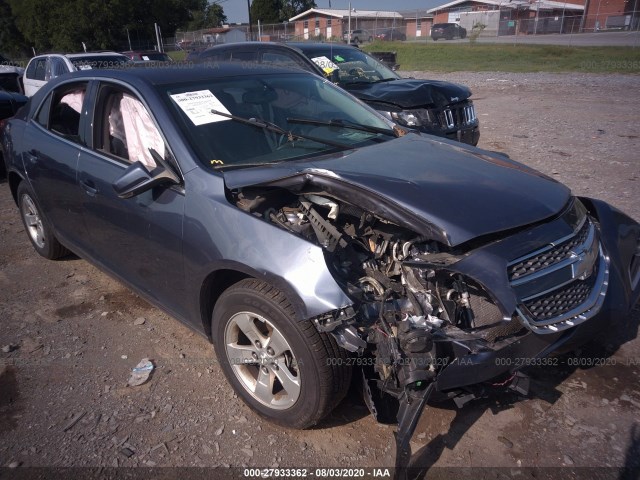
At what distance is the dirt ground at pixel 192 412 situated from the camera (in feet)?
8.08

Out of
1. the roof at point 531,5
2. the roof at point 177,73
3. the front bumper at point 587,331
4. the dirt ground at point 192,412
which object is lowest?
the dirt ground at point 192,412

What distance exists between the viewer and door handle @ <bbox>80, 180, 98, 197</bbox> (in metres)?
3.35

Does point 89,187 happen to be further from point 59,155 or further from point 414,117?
point 414,117

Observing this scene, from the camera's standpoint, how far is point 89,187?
11.1ft

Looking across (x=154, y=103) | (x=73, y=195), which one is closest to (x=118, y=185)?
(x=154, y=103)

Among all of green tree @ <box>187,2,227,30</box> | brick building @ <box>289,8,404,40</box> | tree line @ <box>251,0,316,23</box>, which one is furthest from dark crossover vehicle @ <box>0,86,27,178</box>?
green tree @ <box>187,2,227,30</box>

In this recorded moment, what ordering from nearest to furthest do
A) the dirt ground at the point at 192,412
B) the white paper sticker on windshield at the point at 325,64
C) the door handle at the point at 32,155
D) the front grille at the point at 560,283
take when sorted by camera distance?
the front grille at the point at 560,283, the dirt ground at the point at 192,412, the door handle at the point at 32,155, the white paper sticker on windshield at the point at 325,64

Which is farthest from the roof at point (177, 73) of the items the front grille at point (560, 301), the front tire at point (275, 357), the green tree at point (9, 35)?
the green tree at point (9, 35)

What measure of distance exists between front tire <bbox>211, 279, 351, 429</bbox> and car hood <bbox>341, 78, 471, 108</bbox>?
4672 mm

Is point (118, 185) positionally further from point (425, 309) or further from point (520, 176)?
point (520, 176)

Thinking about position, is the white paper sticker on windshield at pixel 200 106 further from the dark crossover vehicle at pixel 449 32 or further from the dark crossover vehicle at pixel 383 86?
the dark crossover vehicle at pixel 449 32

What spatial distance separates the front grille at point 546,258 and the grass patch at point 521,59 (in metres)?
20.8

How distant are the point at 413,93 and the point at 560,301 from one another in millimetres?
4788

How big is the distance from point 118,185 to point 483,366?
6.94ft
